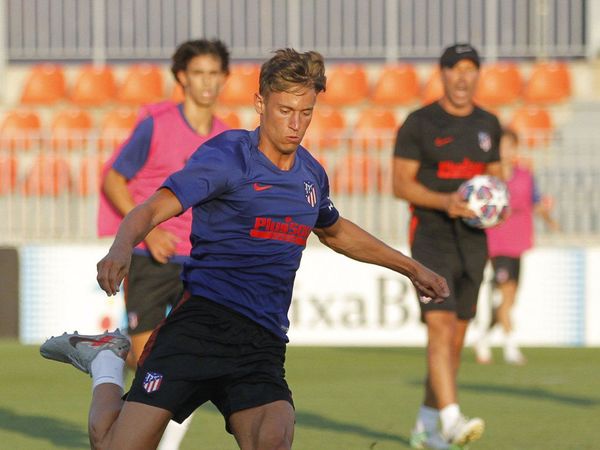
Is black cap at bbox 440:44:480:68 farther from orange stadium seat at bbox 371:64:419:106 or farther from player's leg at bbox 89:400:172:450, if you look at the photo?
orange stadium seat at bbox 371:64:419:106

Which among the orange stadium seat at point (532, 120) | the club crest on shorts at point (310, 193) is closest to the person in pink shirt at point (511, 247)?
the orange stadium seat at point (532, 120)

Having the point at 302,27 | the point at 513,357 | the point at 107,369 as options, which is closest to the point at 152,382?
the point at 107,369

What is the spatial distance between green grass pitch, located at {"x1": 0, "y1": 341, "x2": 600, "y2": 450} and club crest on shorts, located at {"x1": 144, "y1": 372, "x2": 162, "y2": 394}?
303 cm

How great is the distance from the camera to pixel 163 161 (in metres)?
7.35

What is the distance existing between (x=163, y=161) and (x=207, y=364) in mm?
2435

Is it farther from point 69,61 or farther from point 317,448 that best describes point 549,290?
point 69,61

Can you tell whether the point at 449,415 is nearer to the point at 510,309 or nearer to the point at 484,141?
the point at 484,141

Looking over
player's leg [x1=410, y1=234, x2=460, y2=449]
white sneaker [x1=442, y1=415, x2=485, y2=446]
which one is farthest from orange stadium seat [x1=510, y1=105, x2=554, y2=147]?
white sneaker [x1=442, y1=415, x2=485, y2=446]

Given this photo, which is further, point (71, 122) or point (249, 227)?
point (71, 122)

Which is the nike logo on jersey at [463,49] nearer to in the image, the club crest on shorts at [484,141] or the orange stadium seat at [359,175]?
the club crest on shorts at [484,141]

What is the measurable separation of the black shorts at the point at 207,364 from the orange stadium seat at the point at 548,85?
1517 centimetres

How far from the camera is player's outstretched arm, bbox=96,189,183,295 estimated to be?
4301 mm

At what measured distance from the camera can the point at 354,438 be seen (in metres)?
8.43

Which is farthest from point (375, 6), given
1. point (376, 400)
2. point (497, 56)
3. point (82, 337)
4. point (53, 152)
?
point (82, 337)
